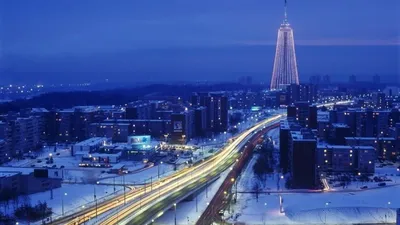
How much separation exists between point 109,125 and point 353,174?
5.79m

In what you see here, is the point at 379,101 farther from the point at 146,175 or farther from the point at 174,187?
the point at 174,187

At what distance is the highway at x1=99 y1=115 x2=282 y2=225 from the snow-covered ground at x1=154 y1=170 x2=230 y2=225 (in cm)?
14

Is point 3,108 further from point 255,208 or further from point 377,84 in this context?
point 377,84

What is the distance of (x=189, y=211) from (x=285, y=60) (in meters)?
16.7

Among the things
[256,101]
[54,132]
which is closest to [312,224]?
[54,132]

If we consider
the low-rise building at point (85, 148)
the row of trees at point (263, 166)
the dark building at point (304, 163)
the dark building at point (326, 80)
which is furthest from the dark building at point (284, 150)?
the dark building at point (326, 80)

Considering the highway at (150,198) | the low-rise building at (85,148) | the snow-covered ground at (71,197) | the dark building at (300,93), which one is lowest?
the snow-covered ground at (71,197)

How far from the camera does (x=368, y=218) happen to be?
19.8ft

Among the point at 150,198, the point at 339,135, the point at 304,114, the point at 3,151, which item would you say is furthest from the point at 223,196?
the point at 304,114

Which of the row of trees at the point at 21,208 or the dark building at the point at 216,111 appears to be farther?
the dark building at the point at 216,111

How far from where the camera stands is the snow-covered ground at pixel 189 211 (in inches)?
231

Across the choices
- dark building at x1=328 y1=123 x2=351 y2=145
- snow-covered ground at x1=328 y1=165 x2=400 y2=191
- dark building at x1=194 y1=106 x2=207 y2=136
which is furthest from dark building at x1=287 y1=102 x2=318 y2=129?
snow-covered ground at x1=328 y1=165 x2=400 y2=191

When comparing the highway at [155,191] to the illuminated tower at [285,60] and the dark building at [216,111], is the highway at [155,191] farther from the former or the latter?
the illuminated tower at [285,60]

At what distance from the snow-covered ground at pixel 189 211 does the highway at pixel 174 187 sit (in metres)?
0.14
